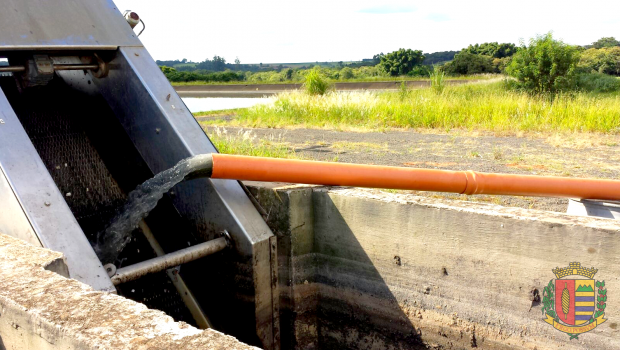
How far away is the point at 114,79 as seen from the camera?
427 centimetres

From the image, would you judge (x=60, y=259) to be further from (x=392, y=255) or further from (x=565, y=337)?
(x=565, y=337)

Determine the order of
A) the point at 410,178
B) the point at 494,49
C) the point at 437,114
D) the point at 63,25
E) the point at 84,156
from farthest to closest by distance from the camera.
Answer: the point at 494,49, the point at 437,114, the point at 84,156, the point at 63,25, the point at 410,178

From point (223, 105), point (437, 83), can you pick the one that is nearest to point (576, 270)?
point (437, 83)

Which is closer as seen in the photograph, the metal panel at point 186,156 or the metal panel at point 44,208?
the metal panel at point 44,208

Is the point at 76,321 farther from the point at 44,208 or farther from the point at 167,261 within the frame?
the point at 167,261

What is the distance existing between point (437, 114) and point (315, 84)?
5645 mm

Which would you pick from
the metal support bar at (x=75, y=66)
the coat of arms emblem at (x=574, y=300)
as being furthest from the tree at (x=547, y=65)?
the metal support bar at (x=75, y=66)

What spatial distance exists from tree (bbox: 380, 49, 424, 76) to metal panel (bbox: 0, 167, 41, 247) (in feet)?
115

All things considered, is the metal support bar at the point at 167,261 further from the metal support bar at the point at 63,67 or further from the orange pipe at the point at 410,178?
the metal support bar at the point at 63,67

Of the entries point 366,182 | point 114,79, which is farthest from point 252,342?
point 114,79

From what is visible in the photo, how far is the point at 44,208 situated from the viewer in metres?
2.99

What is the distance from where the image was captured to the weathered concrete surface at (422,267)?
3.07 meters

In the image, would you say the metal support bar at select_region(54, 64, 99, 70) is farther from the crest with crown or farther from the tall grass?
the tall grass

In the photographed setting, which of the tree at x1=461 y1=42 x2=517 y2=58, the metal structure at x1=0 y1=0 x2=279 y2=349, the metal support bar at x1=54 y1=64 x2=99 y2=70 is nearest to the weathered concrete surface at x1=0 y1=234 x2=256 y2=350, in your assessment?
the metal structure at x1=0 y1=0 x2=279 y2=349
